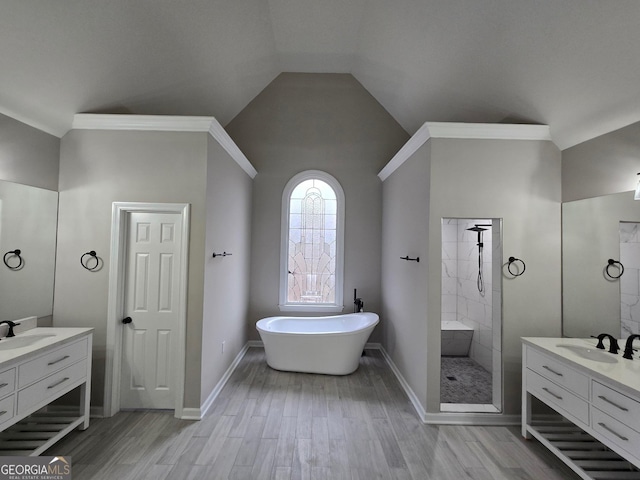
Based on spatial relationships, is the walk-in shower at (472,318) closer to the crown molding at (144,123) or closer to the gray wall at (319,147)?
the gray wall at (319,147)

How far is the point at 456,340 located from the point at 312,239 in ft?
8.13

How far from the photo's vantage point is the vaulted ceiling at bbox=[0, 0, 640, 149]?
6.54 ft

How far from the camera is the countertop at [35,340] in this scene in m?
1.82

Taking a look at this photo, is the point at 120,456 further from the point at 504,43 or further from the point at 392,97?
the point at 392,97

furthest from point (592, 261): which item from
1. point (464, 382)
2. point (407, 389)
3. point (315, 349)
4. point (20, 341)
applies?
point (20, 341)

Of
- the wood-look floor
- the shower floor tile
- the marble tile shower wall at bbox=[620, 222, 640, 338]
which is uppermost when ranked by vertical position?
the marble tile shower wall at bbox=[620, 222, 640, 338]

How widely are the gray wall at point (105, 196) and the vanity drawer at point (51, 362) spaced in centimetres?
31

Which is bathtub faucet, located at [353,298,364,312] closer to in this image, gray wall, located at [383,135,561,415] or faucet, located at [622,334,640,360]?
gray wall, located at [383,135,561,415]

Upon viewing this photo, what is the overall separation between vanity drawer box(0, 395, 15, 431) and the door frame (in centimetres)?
83

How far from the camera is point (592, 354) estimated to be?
212cm

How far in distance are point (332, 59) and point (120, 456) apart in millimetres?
4830

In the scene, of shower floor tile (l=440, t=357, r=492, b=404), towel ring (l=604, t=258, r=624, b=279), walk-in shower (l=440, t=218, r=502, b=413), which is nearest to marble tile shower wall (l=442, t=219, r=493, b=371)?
walk-in shower (l=440, t=218, r=502, b=413)

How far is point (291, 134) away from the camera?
181 inches

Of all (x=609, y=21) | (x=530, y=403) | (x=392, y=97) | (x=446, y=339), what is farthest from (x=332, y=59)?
(x=530, y=403)
